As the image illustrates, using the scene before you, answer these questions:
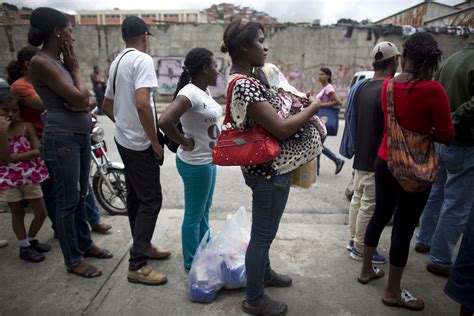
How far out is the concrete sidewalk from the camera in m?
2.25

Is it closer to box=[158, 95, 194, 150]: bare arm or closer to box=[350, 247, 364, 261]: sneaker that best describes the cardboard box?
box=[158, 95, 194, 150]: bare arm

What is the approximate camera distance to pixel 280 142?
1867 millimetres

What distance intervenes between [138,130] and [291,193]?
274 cm

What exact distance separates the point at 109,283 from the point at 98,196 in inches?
63.9

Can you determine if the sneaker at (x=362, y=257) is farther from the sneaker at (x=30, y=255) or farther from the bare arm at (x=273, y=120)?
the sneaker at (x=30, y=255)

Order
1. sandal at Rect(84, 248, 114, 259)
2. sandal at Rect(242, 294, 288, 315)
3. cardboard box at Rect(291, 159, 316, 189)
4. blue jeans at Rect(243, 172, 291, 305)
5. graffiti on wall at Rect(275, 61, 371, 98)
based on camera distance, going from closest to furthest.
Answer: blue jeans at Rect(243, 172, 291, 305)
cardboard box at Rect(291, 159, 316, 189)
sandal at Rect(242, 294, 288, 315)
sandal at Rect(84, 248, 114, 259)
graffiti on wall at Rect(275, 61, 371, 98)

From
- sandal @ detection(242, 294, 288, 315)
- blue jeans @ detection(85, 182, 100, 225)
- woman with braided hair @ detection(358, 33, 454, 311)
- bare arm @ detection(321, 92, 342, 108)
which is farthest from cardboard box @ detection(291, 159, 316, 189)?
bare arm @ detection(321, 92, 342, 108)

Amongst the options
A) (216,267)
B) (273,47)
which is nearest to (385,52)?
(216,267)

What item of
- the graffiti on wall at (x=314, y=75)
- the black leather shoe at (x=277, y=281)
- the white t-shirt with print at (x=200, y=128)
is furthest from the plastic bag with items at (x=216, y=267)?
the graffiti on wall at (x=314, y=75)

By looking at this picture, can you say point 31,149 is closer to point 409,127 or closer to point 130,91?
point 130,91

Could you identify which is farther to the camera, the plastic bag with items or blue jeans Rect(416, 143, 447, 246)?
blue jeans Rect(416, 143, 447, 246)

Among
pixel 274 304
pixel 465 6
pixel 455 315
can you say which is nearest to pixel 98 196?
pixel 274 304

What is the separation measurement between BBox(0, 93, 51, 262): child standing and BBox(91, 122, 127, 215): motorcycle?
871 mm

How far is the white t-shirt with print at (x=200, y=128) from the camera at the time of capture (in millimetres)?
2340
